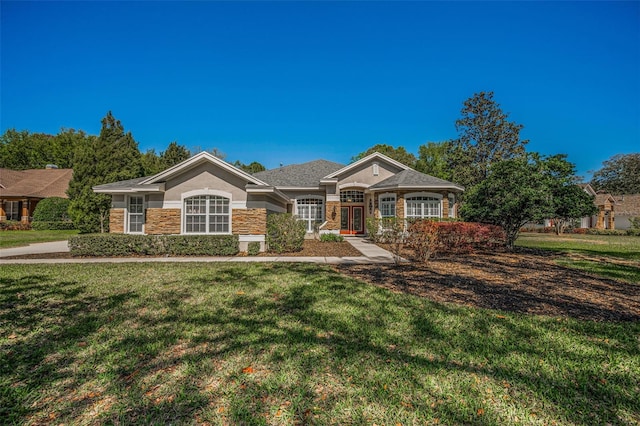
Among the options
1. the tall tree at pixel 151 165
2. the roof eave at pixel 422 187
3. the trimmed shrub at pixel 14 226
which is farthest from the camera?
the tall tree at pixel 151 165

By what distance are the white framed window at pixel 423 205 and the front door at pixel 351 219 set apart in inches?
167

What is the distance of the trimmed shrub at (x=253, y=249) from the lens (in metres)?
12.9

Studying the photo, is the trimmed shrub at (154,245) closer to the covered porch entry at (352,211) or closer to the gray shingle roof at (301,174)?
the gray shingle roof at (301,174)

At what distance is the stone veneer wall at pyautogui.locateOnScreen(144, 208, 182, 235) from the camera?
1382cm

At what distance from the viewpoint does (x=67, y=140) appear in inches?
1930

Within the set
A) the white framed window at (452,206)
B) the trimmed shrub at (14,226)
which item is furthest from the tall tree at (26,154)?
the white framed window at (452,206)

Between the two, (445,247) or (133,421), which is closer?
(133,421)

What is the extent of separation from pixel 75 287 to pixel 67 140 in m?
56.0

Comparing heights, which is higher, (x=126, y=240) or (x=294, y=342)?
(x=126, y=240)

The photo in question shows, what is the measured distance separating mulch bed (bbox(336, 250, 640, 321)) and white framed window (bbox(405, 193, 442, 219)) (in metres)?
8.11

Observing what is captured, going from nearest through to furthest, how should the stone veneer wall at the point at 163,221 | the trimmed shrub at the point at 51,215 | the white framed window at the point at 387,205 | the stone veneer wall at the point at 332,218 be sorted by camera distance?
1. the stone veneer wall at the point at 163,221
2. the white framed window at the point at 387,205
3. the stone veneer wall at the point at 332,218
4. the trimmed shrub at the point at 51,215

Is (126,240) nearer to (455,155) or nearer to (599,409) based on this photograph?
(599,409)

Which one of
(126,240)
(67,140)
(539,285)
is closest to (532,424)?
(539,285)

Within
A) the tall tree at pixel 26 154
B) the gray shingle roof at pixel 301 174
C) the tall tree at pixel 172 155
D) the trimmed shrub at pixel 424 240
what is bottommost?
the trimmed shrub at pixel 424 240
